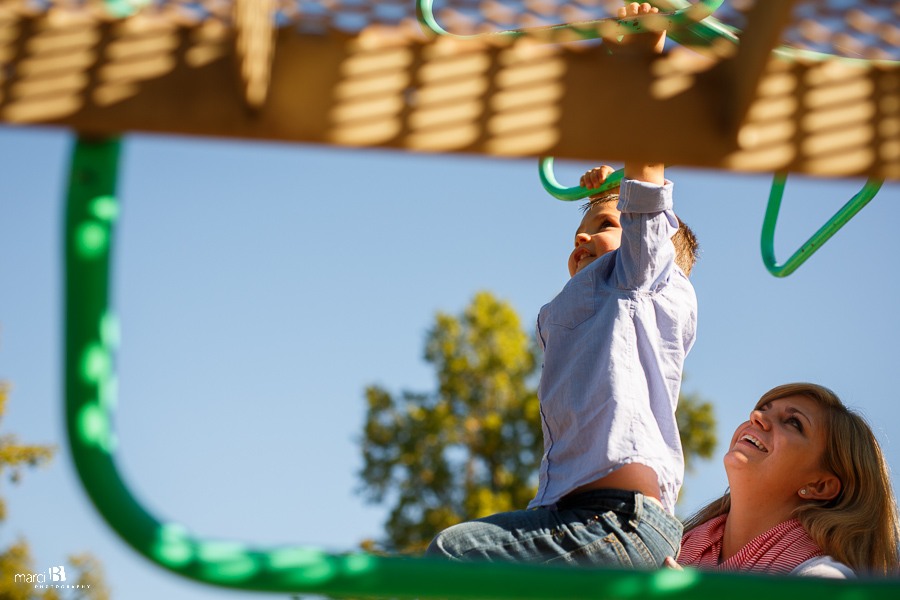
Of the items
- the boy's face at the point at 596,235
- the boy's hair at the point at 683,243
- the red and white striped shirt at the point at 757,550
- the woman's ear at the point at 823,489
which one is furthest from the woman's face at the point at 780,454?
the boy's face at the point at 596,235

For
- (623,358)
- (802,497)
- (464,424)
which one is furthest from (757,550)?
(464,424)

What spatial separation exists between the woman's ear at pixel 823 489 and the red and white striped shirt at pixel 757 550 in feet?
0.37

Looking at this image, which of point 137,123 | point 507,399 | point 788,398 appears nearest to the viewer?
point 137,123

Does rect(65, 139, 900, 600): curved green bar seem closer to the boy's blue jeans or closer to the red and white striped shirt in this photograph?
the boy's blue jeans

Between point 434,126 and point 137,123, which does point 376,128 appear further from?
point 137,123

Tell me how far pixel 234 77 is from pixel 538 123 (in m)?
0.25

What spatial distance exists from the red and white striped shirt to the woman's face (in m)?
0.12

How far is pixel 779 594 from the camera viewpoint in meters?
0.67

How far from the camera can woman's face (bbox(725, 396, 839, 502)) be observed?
87.9 inches

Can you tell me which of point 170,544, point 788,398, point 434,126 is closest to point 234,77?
point 434,126

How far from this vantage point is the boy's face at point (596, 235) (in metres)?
2.11

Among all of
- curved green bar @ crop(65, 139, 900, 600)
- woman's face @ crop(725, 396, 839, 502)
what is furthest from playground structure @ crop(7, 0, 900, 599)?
woman's face @ crop(725, 396, 839, 502)

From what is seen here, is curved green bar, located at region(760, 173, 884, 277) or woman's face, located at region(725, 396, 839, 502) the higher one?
curved green bar, located at region(760, 173, 884, 277)

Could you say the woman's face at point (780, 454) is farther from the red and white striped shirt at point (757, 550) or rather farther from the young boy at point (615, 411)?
the young boy at point (615, 411)
